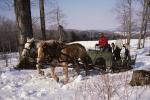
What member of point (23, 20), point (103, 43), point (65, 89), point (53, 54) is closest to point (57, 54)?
point (53, 54)

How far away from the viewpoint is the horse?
39.5ft

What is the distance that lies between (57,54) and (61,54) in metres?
0.16

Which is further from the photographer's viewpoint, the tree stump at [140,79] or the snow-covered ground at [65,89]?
the tree stump at [140,79]

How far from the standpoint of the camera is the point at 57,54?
1239 centimetres

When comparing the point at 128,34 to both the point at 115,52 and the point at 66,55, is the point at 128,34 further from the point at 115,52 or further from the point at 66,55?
the point at 66,55

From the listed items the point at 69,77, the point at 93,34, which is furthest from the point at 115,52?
the point at 93,34

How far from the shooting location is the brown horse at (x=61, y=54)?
1206 centimetres

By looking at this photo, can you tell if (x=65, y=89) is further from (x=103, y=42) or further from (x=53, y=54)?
(x=103, y=42)

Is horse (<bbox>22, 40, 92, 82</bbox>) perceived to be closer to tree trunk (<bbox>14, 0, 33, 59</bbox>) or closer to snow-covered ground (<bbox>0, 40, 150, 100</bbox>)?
snow-covered ground (<bbox>0, 40, 150, 100</bbox>)

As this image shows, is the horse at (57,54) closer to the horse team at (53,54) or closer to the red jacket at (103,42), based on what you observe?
the horse team at (53,54)

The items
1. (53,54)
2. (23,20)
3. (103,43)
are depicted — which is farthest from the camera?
(103,43)

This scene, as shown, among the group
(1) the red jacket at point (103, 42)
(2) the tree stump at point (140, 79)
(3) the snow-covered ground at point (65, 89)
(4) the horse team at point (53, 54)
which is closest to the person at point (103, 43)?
(1) the red jacket at point (103, 42)

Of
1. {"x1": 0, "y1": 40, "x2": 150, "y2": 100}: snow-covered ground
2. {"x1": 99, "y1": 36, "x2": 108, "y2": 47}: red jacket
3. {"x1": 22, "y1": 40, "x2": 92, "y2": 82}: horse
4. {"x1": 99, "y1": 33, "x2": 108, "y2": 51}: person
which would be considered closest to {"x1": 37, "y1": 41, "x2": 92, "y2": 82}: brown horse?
{"x1": 22, "y1": 40, "x2": 92, "y2": 82}: horse

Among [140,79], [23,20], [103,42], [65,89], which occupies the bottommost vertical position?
[65,89]
